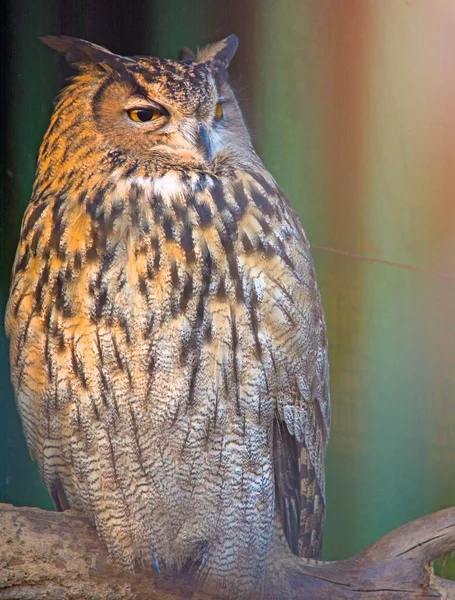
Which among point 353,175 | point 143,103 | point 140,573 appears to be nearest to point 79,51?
point 143,103

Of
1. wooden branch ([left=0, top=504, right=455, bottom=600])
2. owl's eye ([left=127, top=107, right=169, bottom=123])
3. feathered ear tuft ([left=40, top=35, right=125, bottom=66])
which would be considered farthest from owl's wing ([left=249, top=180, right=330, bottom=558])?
feathered ear tuft ([left=40, top=35, right=125, bottom=66])

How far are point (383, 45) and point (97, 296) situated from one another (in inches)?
39.9

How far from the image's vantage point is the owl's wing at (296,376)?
4.54 ft

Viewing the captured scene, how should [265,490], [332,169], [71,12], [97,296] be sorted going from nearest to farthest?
[97,296] < [265,490] < [71,12] < [332,169]

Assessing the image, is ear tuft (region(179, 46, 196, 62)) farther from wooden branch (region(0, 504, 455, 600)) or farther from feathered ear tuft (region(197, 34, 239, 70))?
wooden branch (region(0, 504, 455, 600))

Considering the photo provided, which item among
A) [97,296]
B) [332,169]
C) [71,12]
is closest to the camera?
[97,296]

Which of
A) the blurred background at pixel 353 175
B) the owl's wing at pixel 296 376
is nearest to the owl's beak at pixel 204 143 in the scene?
the owl's wing at pixel 296 376

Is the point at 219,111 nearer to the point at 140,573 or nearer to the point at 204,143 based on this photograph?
the point at 204,143

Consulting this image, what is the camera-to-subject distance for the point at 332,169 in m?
1.80

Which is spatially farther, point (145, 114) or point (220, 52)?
point (220, 52)

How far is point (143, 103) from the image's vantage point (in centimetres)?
128

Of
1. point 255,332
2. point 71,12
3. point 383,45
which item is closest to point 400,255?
point 383,45

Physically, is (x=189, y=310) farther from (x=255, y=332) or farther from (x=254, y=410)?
(x=254, y=410)

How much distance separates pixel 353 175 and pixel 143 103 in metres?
0.71
